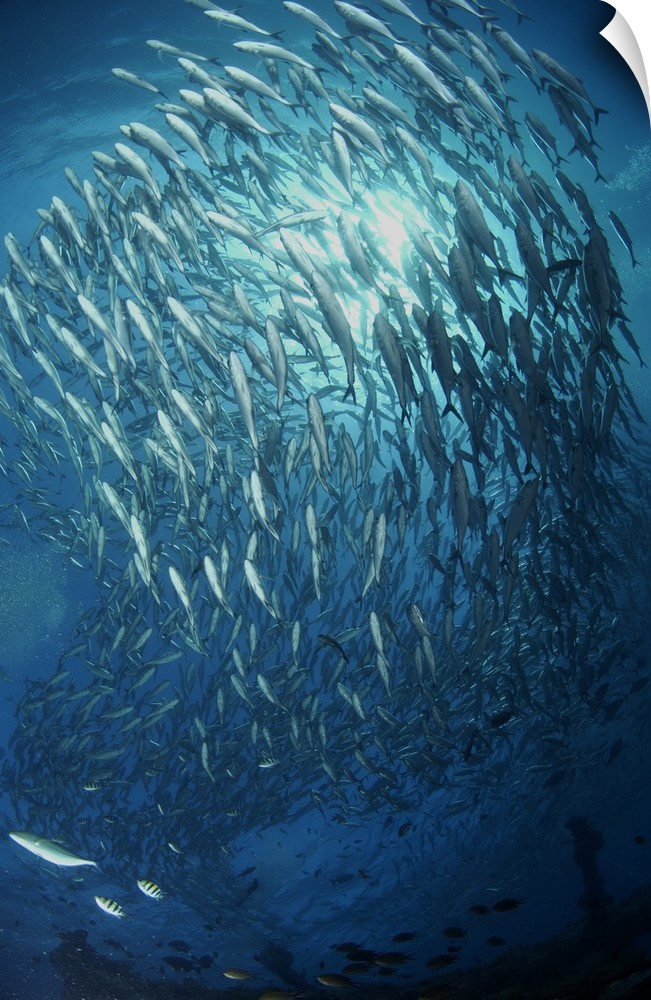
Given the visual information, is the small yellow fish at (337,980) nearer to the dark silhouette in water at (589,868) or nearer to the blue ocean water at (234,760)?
the blue ocean water at (234,760)

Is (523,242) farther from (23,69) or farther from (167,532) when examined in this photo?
(167,532)

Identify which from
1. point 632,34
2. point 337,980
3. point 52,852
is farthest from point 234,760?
point 632,34

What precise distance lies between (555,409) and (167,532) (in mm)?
10651

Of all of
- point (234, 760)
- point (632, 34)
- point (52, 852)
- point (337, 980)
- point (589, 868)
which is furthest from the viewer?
point (589, 868)

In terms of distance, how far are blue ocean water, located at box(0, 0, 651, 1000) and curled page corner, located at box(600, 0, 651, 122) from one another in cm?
32

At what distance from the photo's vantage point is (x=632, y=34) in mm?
3318

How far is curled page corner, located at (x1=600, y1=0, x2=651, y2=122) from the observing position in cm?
321

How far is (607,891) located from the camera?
9406 millimetres

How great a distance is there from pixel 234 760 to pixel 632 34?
9.67 m

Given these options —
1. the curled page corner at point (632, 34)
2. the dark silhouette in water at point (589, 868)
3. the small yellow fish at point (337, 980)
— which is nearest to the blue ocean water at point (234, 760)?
the dark silhouette in water at point (589, 868)

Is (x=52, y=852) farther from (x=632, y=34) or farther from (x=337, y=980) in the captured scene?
(x=632, y=34)

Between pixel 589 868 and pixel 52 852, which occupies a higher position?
pixel 52 852

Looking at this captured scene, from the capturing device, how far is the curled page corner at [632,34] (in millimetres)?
3209

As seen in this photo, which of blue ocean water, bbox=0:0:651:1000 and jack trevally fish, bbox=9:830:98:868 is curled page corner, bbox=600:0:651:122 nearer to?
blue ocean water, bbox=0:0:651:1000
